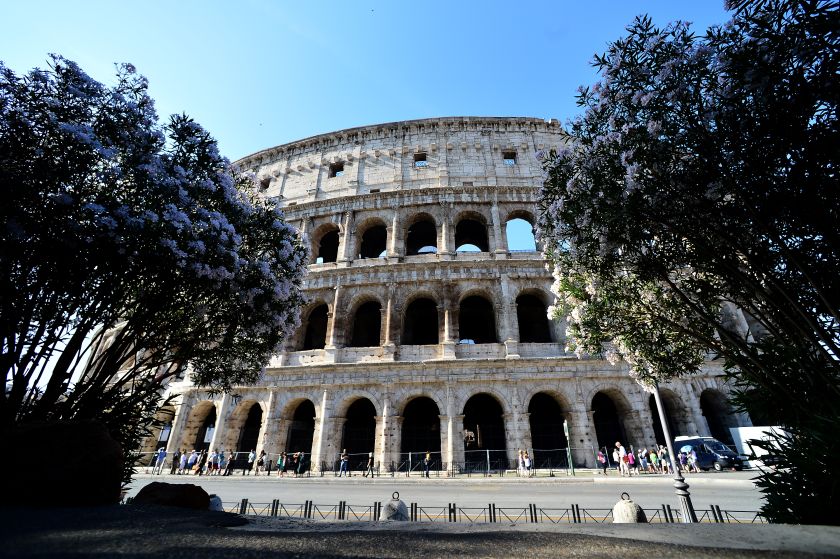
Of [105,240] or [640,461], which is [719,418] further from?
[105,240]

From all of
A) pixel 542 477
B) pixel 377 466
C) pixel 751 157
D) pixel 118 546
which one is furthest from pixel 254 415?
pixel 751 157

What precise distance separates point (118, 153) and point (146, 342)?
3.40m

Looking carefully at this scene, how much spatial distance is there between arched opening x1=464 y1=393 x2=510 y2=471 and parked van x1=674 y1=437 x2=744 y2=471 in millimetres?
7596

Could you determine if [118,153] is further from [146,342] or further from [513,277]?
[513,277]

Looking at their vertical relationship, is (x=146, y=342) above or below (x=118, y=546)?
above

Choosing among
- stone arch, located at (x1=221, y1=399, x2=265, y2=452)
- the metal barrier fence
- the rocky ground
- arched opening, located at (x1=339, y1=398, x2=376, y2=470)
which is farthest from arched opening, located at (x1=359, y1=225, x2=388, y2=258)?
the rocky ground

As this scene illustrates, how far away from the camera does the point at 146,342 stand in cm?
702

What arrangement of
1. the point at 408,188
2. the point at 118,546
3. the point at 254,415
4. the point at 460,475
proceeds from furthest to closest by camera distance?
the point at 408,188 → the point at 254,415 → the point at 460,475 → the point at 118,546

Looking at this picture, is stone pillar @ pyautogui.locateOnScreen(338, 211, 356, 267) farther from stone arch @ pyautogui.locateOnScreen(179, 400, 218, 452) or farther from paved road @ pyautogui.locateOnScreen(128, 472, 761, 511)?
paved road @ pyautogui.locateOnScreen(128, 472, 761, 511)

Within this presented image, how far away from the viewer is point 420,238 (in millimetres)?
24562

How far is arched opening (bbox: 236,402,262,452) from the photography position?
19281mm

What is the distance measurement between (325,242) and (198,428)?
1256 cm

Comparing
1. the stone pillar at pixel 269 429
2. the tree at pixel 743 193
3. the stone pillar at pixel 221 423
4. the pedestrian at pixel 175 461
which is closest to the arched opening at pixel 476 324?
the stone pillar at pixel 269 429

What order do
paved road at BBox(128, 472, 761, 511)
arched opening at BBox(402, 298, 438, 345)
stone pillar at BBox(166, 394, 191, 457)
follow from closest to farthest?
paved road at BBox(128, 472, 761, 511) → stone pillar at BBox(166, 394, 191, 457) → arched opening at BBox(402, 298, 438, 345)
